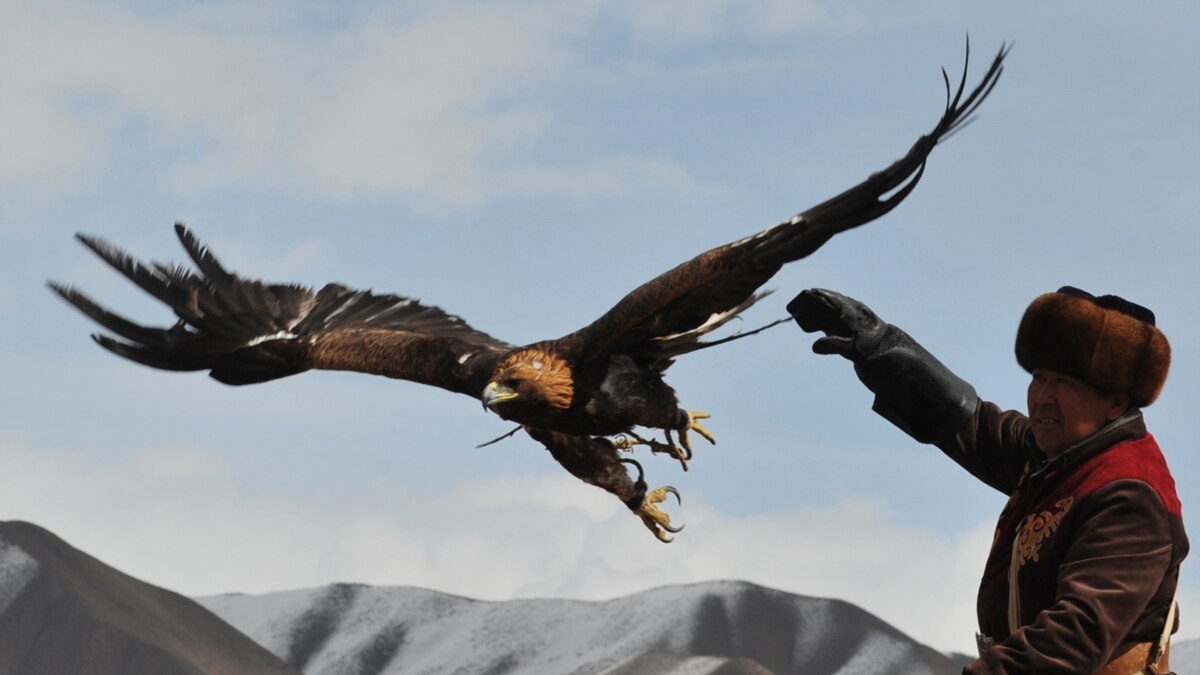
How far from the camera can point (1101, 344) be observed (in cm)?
490

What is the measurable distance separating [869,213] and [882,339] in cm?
193

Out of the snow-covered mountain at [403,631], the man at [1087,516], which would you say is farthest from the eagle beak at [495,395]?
the snow-covered mountain at [403,631]

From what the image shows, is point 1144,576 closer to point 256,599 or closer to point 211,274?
point 211,274

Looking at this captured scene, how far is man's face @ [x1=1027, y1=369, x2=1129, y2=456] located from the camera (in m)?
4.99

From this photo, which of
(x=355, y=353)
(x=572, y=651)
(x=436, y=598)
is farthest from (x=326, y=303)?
(x=436, y=598)

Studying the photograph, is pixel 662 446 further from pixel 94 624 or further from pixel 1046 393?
pixel 94 624

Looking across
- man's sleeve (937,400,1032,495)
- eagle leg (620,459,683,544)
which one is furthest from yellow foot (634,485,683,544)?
man's sleeve (937,400,1032,495)

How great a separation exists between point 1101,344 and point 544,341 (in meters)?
4.93

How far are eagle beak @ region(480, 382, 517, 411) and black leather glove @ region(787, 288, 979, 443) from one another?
349 centimetres

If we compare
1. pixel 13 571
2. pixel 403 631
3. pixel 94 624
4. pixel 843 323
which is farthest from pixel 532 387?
pixel 403 631

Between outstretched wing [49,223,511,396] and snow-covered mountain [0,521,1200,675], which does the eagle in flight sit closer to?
outstretched wing [49,223,511,396]

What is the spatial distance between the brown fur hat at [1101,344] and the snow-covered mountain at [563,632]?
4888cm

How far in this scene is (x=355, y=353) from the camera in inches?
408

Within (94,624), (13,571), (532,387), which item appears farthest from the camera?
(13,571)
